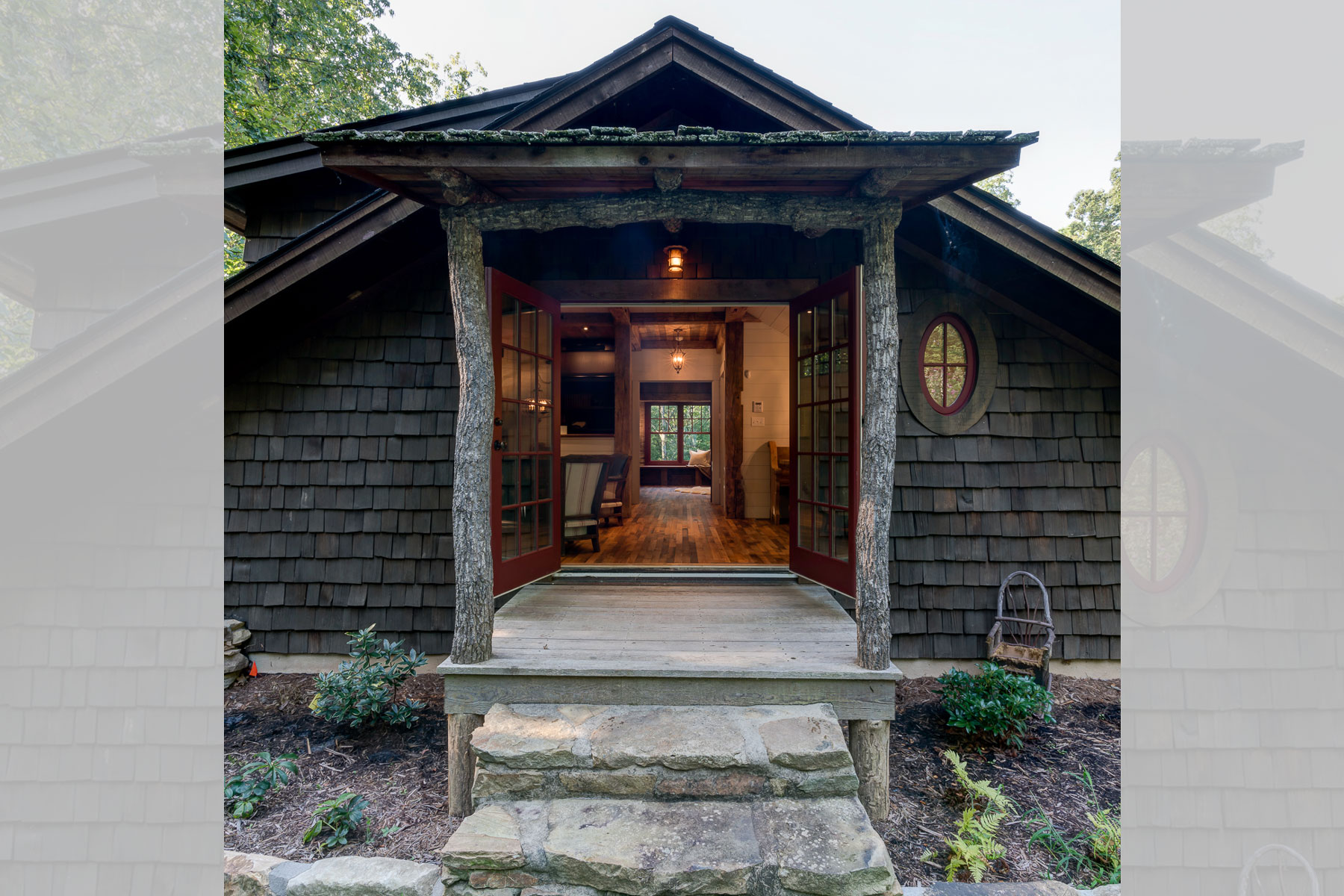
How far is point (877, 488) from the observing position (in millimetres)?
2484

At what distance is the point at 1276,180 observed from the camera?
2641 millimetres

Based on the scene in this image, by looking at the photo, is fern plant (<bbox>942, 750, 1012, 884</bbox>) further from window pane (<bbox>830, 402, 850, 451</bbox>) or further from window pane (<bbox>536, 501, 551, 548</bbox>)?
window pane (<bbox>536, 501, 551, 548</bbox>)

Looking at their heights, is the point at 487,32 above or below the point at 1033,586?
above

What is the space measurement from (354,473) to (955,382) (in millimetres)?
3951

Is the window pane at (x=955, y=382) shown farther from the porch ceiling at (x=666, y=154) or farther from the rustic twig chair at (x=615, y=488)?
the rustic twig chair at (x=615, y=488)

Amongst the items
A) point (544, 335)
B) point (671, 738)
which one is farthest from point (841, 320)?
point (671, 738)

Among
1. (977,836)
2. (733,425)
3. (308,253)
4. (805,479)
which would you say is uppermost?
(308,253)

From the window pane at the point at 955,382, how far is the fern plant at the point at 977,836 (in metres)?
2.12

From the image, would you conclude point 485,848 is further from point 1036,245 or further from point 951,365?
point 1036,245
